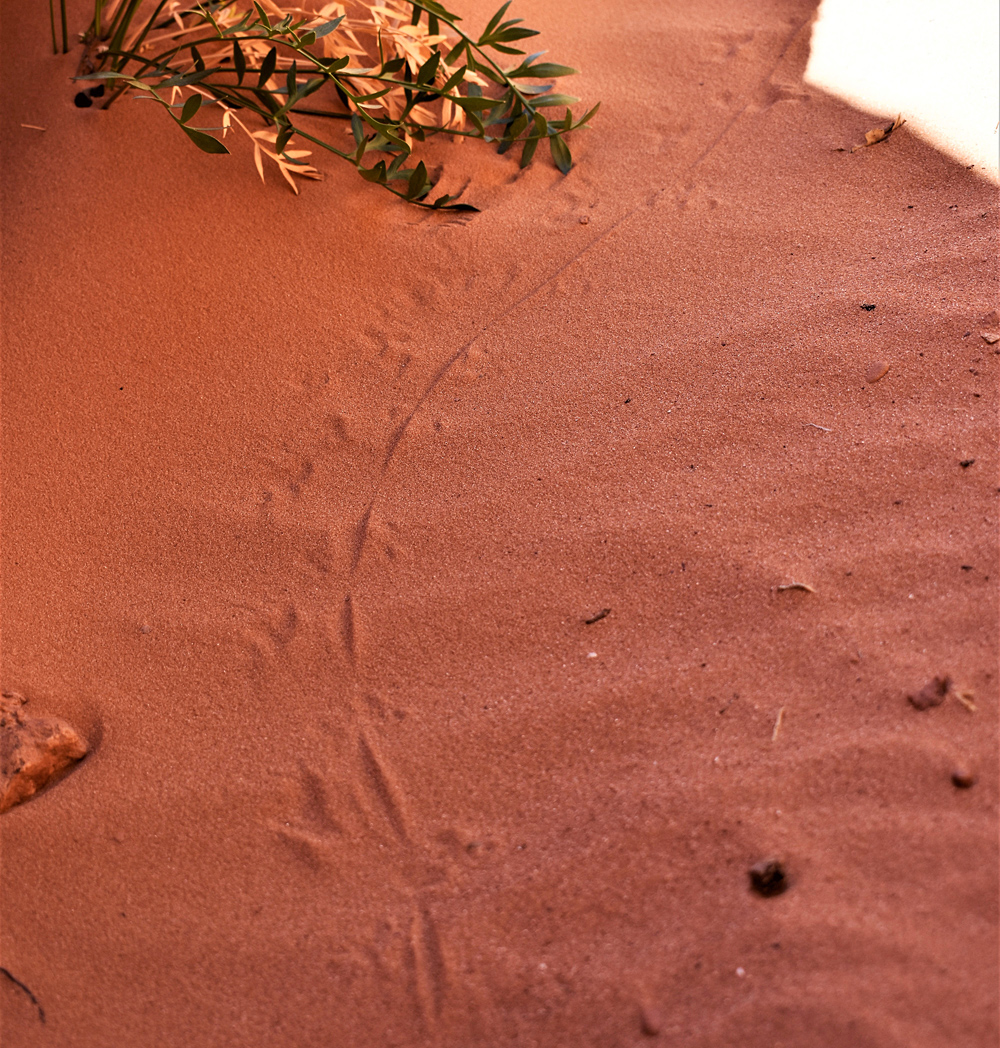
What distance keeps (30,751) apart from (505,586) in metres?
0.85

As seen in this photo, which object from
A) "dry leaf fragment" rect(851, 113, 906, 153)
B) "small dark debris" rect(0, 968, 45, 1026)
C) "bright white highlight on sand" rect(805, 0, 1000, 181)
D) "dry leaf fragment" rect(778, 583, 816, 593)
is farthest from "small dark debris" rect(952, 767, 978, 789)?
"dry leaf fragment" rect(851, 113, 906, 153)

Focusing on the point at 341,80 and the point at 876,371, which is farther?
the point at 341,80

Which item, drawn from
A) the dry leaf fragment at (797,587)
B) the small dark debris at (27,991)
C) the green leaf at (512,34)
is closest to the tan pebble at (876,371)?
the dry leaf fragment at (797,587)

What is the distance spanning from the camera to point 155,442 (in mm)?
1943

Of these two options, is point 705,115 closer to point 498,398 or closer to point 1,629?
point 498,398

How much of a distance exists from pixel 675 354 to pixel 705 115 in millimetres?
1051

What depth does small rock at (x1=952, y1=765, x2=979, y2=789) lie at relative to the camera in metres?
1.22

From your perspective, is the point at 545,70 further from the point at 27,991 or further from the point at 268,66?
the point at 27,991

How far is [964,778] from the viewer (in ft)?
3.99

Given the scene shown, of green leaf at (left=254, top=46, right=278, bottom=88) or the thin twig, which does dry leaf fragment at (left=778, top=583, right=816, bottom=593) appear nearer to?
the thin twig

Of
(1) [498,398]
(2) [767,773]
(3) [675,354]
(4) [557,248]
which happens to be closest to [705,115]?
(4) [557,248]

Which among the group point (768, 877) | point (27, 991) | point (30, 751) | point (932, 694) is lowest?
point (27, 991)

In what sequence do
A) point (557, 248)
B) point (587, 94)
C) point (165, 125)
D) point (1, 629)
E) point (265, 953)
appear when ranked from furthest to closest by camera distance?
point (587, 94)
point (165, 125)
point (557, 248)
point (1, 629)
point (265, 953)

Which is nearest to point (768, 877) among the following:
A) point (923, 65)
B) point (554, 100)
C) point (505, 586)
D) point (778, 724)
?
point (778, 724)
